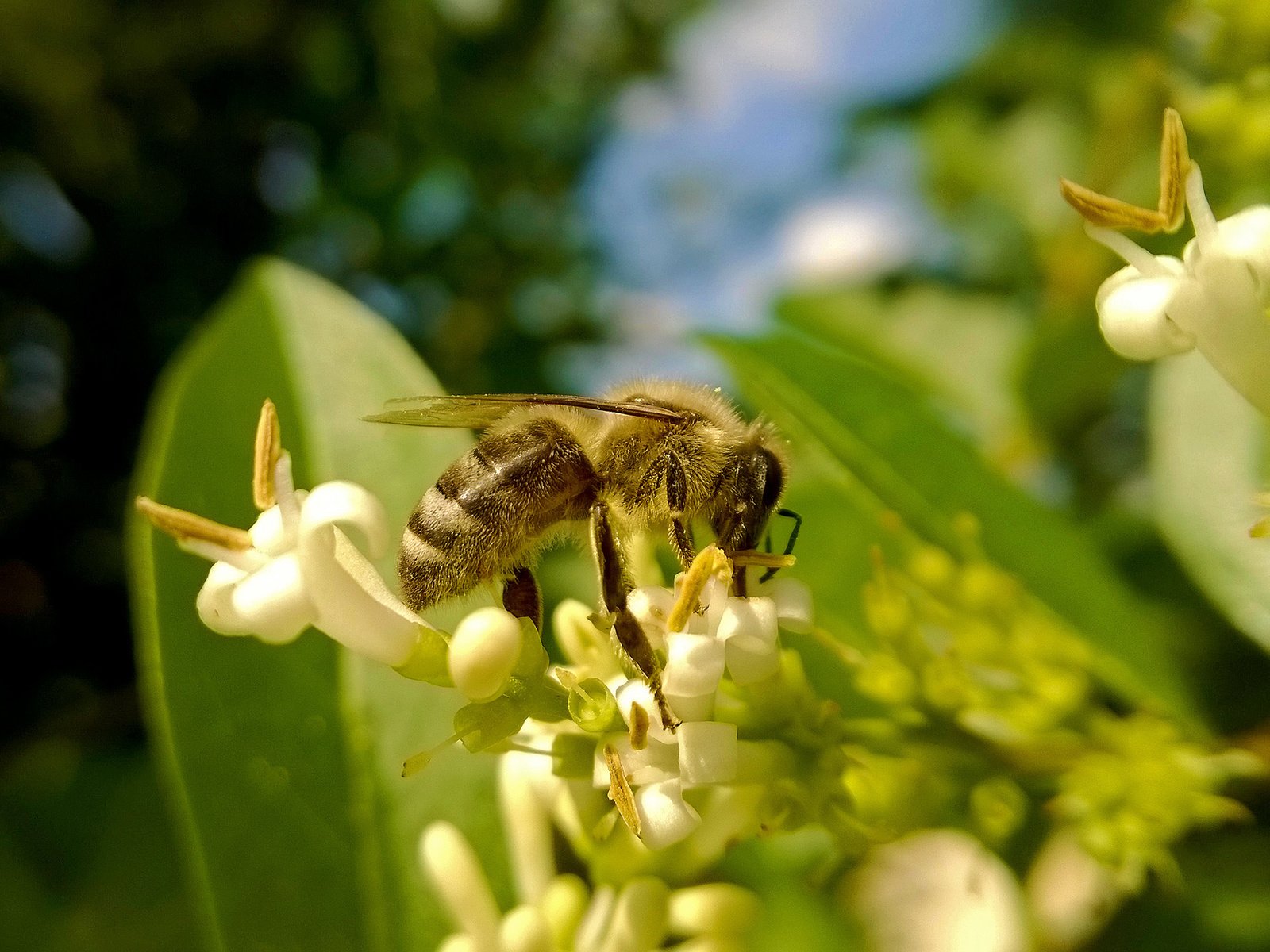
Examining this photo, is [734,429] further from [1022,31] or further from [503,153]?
[503,153]

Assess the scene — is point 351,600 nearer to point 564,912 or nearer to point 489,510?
point 489,510

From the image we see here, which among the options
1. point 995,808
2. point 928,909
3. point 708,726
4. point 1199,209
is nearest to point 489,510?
point 708,726

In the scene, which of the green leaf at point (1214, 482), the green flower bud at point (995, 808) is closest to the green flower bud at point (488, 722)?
the green flower bud at point (995, 808)

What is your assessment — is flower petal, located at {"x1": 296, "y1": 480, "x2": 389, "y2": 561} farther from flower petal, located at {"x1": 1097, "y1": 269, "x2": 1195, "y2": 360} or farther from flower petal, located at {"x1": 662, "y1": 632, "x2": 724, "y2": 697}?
flower petal, located at {"x1": 1097, "y1": 269, "x2": 1195, "y2": 360}

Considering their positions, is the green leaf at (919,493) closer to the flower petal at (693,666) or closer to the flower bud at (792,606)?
the flower bud at (792,606)

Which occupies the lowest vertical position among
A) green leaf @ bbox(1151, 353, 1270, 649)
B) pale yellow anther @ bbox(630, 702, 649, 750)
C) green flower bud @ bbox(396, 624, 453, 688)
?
green leaf @ bbox(1151, 353, 1270, 649)

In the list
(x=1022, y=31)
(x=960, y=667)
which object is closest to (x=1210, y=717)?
(x=960, y=667)

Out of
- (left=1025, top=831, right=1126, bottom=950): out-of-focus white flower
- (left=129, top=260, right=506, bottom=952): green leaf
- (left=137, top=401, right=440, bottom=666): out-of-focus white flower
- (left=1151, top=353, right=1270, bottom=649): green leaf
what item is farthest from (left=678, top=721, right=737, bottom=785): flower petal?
(left=1025, top=831, right=1126, bottom=950): out-of-focus white flower
